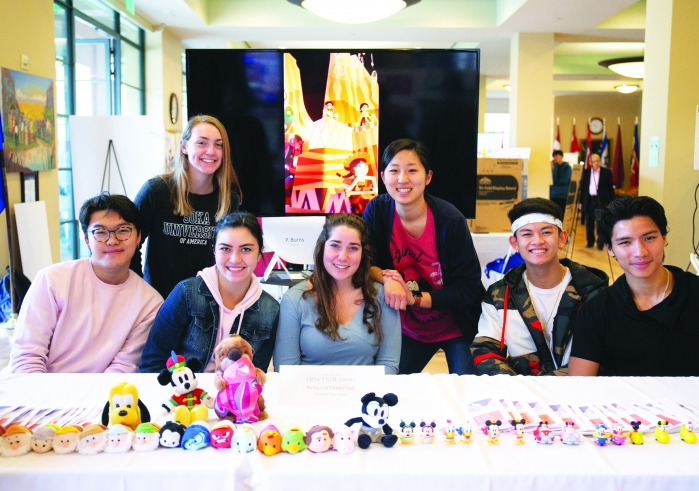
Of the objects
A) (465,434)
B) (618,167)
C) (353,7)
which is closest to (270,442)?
(465,434)

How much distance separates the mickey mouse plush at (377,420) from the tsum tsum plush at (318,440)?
0.06m

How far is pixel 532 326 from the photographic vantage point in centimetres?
210

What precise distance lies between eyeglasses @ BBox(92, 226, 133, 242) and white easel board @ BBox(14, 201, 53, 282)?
118 inches

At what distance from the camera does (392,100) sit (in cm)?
334

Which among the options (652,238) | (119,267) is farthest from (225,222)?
(652,238)

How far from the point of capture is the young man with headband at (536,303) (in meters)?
2.08

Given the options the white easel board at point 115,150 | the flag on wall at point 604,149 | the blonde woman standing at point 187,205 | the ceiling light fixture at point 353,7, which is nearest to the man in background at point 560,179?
the ceiling light fixture at point 353,7

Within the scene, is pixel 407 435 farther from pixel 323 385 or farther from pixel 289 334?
pixel 289 334

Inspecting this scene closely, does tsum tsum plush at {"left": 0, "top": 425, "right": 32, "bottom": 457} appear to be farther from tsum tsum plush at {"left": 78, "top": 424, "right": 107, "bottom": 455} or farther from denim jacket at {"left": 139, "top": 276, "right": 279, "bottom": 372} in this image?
denim jacket at {"left": 139, "top": 276, "right": 279, "bottom": 372}

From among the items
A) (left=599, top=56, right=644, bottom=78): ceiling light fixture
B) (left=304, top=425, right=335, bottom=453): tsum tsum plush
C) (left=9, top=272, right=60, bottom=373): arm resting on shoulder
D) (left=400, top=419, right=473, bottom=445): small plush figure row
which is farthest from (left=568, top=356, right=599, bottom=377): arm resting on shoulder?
(left=599, top=56, right=644, bottom=78): ceiling light fixture

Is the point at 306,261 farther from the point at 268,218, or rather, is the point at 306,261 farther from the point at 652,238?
the point at 652,238

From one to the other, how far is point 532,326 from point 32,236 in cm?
390

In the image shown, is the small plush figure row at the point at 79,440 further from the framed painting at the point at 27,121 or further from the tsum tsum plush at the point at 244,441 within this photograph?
the framed painting at the point at 27,121

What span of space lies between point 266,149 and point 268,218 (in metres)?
0.50
